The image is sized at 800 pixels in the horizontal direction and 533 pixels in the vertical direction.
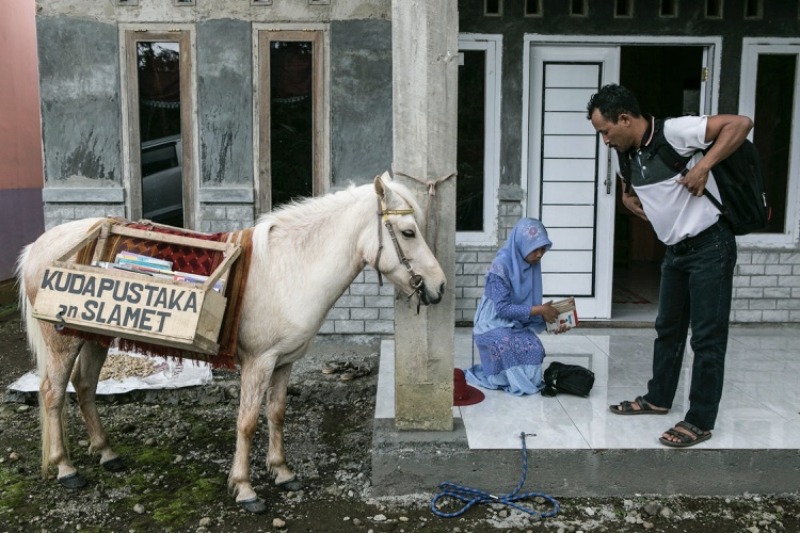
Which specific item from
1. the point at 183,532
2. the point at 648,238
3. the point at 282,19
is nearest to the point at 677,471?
the point at 183,532

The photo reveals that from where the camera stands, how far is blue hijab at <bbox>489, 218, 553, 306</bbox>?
4.37 meters

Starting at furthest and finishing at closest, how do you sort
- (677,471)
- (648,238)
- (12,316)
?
(648,238) → (12,316) → (677,471)

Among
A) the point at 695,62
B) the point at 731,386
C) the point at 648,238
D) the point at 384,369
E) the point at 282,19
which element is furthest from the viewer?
the point at 648,238

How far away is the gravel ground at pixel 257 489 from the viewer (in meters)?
3.42

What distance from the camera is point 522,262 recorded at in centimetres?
444

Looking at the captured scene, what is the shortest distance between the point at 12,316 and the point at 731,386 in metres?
8.17

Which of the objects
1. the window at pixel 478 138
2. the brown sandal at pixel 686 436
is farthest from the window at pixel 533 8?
the brown sandal at pixel 686 436

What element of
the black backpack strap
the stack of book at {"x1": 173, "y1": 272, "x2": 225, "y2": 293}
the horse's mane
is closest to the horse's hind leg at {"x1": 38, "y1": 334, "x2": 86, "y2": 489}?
the stack of book at {"x1": 173, "y1": 272, "x2": 225, "y2": 293}

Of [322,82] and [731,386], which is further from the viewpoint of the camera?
[322,82]

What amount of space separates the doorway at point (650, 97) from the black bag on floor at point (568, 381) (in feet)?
15.6

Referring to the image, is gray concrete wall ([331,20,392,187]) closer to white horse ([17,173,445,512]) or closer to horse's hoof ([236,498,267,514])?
white horse ([17,173,445,512])

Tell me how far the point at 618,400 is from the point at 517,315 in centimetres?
83

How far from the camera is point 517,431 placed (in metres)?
3.84

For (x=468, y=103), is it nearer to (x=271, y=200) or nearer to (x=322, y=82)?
(x=322, y=82)
